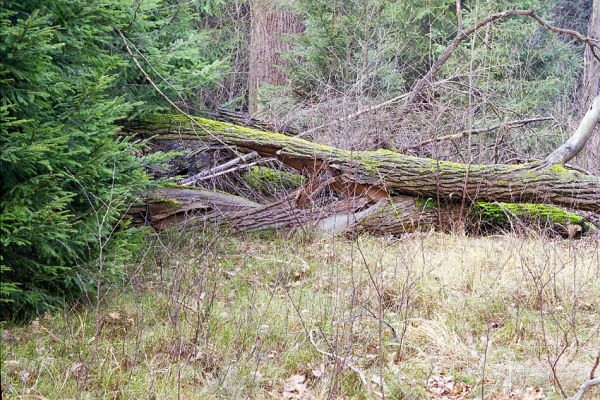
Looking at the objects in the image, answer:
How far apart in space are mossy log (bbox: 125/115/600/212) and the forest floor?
1603mm

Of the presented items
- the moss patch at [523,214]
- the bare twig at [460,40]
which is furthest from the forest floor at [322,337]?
the bare twig at [460,40]

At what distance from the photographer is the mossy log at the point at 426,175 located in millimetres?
6977

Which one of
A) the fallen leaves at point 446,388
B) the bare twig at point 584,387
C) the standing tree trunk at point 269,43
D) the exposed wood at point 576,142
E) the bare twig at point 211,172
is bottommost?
the fallen leaves at point 446,388

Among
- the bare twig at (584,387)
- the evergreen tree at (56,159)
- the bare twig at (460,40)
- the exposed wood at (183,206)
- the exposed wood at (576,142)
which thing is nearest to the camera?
the bare twig at (584,387)

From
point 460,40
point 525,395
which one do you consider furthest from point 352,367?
point 460,40

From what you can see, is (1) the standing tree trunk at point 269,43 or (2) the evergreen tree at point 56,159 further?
(1) the standing tree trunk at point 269,43

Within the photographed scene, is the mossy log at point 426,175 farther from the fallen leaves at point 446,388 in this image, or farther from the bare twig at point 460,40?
the fallen leaves at point 446,388

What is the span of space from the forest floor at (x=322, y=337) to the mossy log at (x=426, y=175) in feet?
5.26

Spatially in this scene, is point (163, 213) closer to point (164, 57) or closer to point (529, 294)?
point (164, 57)

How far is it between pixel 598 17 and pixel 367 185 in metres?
12.8

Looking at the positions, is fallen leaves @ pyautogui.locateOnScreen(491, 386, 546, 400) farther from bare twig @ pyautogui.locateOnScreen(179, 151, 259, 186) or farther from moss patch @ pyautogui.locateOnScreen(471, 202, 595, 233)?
bare twig @ pyautogui.locateOnScreen(179, 151, 259, 186)

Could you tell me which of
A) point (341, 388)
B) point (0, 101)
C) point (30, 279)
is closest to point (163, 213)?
point (30, 279)

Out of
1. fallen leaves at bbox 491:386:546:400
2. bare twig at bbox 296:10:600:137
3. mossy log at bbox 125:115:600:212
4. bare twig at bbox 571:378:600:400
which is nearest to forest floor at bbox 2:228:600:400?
fallen leaves at bbox 491:386:546:400

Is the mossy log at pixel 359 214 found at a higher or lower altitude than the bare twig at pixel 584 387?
lower
